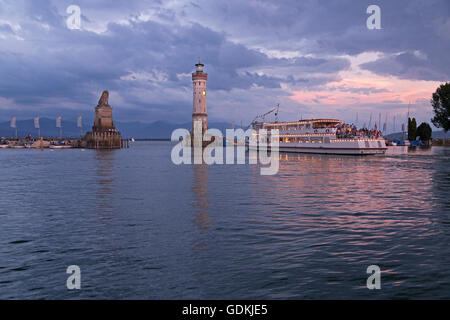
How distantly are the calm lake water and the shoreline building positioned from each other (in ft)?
393

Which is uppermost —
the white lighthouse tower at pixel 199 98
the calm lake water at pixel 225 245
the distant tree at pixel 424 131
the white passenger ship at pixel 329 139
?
the white lighthouse tower at pixel 199 98

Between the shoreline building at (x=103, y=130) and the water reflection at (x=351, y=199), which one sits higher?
the shoreline building at (x=103, y=130)

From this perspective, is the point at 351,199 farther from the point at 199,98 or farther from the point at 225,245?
the point at 199,98

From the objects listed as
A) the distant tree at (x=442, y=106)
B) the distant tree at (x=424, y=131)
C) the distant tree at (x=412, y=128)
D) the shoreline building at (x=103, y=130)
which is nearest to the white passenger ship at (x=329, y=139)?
the distant tree at (x=442, y=106)

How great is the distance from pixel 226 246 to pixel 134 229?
4710mm

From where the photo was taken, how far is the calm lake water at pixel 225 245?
32.3 feet

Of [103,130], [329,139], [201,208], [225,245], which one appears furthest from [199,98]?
[225,245]

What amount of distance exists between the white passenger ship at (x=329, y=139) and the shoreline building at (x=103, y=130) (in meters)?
70.9

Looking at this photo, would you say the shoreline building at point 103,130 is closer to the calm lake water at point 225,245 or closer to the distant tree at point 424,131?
the calm lake water at point 225,245

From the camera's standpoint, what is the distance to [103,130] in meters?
144

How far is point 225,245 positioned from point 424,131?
17130cm

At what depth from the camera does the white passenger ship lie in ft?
270

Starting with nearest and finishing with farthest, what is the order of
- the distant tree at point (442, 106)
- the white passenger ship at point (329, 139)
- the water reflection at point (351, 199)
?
the water reflection at point (351, 199) < the white passenger ship at point (329, 139) < the distant tree at point (442, 106)

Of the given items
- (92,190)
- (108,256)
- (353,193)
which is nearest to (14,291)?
(108,256)
